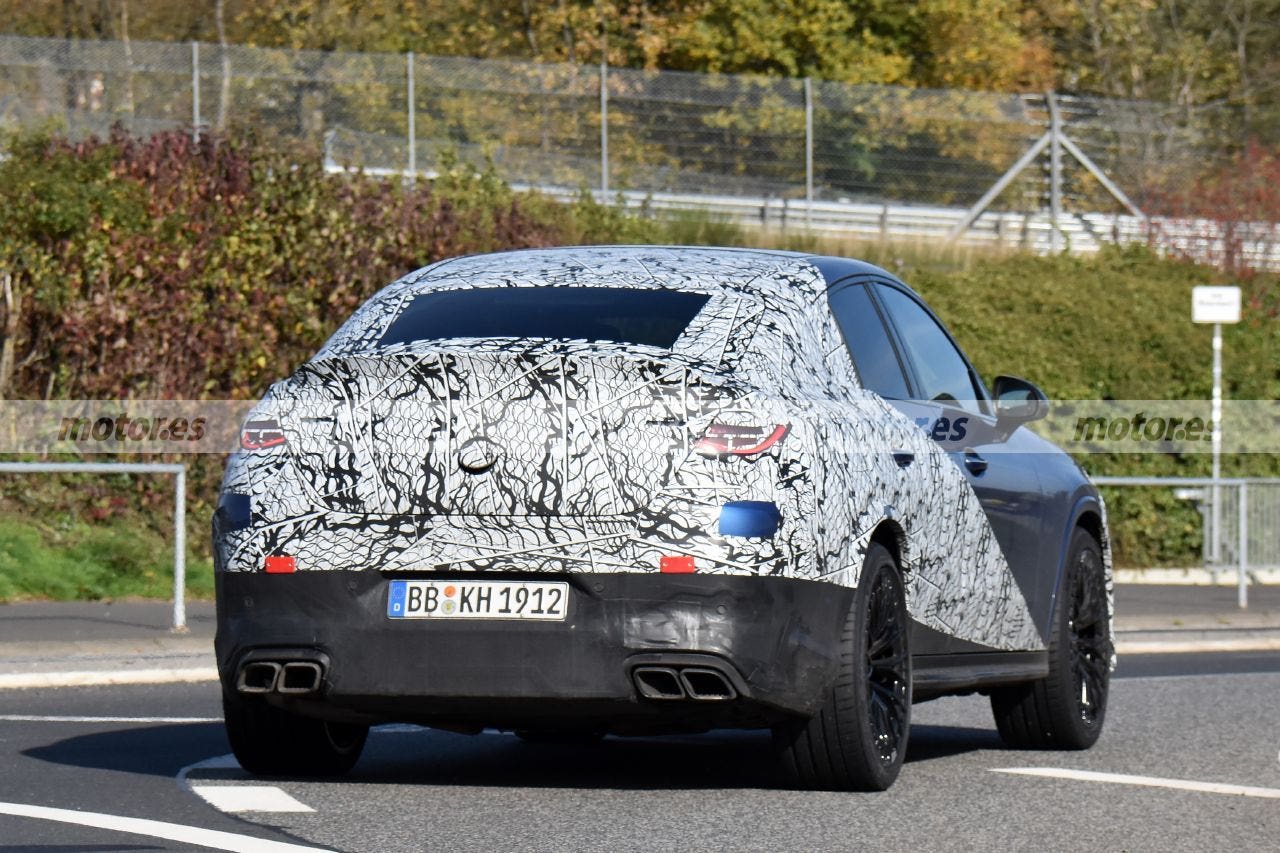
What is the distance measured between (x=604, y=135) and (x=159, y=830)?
22.4 metres

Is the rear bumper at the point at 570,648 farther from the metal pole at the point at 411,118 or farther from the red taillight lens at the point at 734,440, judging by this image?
the metal pole at the point at 411,118

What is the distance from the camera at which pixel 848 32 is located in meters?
41.7

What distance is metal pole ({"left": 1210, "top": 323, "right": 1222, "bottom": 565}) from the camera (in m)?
21.8

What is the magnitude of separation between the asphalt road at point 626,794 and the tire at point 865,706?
10 cm

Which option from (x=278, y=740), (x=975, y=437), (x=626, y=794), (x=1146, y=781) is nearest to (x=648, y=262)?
(x=975, y=437)

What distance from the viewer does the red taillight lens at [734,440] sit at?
730 centimetres

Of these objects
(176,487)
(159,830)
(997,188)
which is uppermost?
(997,188)

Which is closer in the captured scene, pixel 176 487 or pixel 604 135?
Answer: pixel 176 487

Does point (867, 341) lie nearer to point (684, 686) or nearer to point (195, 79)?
point (684, 686)

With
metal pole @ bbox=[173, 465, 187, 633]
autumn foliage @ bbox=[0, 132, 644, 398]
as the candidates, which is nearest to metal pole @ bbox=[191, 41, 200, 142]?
autumn foliage @ bbox=[0, 132, 644, 398]

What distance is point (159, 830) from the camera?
7.00m

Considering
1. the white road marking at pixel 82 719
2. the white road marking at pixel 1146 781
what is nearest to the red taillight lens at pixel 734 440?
the white road marking at pixel 1146 781

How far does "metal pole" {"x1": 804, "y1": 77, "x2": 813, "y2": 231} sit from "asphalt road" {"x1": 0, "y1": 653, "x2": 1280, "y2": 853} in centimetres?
1971

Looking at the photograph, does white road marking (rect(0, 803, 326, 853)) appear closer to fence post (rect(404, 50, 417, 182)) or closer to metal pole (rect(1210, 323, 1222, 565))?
metal pole (rect(1210, 323, 1222, 565))
